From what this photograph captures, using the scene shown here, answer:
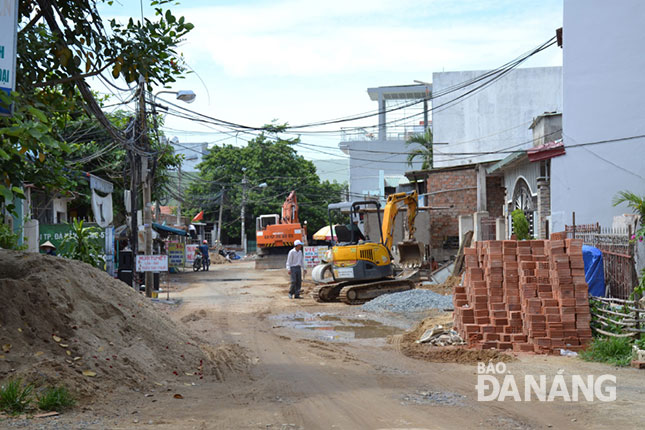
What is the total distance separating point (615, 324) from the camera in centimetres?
1064

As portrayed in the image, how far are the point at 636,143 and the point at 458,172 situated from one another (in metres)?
11.6

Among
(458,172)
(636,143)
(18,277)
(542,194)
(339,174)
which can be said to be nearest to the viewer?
(18,277)

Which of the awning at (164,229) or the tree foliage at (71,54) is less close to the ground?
the tree foliage at (71,54)

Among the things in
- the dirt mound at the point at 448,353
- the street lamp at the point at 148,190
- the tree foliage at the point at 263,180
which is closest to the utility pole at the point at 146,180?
the street lamp at the point at 148,190

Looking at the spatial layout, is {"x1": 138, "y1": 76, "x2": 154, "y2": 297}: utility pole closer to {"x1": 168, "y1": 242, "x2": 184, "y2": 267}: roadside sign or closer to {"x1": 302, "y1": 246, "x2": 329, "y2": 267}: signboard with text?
{"x1": 302, "y1": 246, "x2": 329, "y2": 267}: signboard with text

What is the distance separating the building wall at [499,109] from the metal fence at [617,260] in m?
23.9

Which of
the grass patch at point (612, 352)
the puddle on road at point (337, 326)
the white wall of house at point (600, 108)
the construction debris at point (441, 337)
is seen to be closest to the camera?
the grass patch at point (612, 352)

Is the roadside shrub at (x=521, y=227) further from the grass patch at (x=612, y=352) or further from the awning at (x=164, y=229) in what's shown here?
the awning at (x=164, y=229)

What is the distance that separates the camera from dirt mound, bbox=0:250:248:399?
25.0ft

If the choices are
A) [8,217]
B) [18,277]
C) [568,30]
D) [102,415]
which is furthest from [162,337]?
[568,30]

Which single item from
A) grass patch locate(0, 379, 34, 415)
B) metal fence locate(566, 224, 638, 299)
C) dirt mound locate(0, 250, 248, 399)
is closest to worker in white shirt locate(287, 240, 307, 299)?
metal fence locate(566, 224, 638, 299)

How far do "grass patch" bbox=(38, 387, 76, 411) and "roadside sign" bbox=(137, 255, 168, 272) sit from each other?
466 inches

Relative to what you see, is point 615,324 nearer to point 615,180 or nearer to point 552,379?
point 552,379

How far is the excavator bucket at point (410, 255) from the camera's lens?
84.2 feet
